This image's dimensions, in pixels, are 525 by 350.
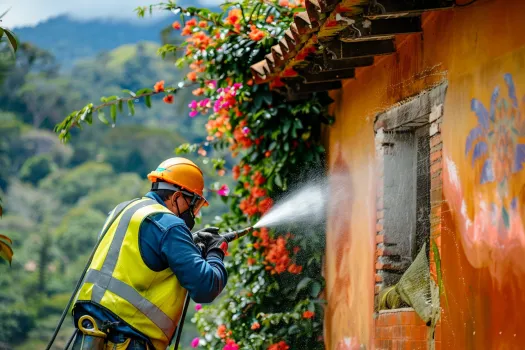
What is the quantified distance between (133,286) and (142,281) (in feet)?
0.17

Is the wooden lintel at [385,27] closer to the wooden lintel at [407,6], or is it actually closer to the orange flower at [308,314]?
the wooden lintel at [407,6]

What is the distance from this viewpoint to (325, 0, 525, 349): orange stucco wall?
15.1 ft

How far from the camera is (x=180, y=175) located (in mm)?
5195

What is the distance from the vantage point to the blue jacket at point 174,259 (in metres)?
4.73

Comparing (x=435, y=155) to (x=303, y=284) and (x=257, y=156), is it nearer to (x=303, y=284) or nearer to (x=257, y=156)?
(x=303, y=284)

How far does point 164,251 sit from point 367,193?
2.64 meters

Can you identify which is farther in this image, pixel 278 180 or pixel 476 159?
pixel 278 180

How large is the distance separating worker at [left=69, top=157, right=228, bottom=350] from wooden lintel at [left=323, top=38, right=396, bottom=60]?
2.14 m

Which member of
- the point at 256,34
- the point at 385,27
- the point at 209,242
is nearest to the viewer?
the point at 209,242

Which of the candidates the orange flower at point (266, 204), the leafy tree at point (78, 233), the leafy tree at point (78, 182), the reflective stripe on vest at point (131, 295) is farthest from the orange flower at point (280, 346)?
the leafy tree at point (78, 182)

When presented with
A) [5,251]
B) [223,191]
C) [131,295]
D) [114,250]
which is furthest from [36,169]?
[5,251]

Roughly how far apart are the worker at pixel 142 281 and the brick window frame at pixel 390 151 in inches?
61.3

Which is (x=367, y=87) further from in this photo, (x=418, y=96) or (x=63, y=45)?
(x=63, y=45)

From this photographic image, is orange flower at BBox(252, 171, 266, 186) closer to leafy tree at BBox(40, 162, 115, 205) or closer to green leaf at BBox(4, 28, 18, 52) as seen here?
green leaf at BBox(4, 28, 18, 52)
